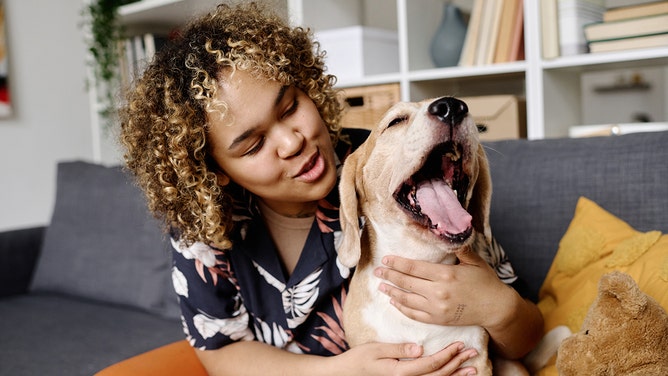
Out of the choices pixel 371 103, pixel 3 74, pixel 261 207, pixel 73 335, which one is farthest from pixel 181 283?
pixel 3 74

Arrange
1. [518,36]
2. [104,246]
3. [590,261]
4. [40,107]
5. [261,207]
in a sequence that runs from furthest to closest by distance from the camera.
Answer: [40,107] → [104,246] → [518,36] → [261,207] → [590,261]

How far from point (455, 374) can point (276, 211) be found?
1.78ft

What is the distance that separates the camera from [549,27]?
1.85 metres

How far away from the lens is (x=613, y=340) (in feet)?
2.98

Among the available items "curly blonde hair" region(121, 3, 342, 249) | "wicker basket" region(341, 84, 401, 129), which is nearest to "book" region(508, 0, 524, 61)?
"wicker basket" region(341, 84, 401, 129)

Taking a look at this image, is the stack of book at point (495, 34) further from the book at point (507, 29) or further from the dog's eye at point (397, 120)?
the dog's eye at point (397, 120)

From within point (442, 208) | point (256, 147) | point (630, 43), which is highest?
point (630, 43)

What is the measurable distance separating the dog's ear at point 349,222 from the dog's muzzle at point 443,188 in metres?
0.09

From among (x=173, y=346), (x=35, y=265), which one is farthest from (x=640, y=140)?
(x=35, y=265)

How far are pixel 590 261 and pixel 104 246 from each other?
175 centimetres

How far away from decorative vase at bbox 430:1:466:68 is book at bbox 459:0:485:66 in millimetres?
75

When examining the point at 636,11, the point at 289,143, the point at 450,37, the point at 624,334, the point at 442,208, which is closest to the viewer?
the point at 624,334

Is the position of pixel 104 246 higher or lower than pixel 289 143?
lower

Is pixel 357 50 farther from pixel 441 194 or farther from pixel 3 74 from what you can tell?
pixel 3 74
